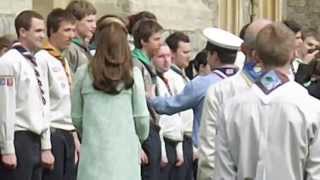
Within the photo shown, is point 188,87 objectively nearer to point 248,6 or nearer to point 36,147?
point 36,147

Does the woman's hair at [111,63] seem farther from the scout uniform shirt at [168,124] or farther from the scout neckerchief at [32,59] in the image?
the scout uniform shirt at [168,124]

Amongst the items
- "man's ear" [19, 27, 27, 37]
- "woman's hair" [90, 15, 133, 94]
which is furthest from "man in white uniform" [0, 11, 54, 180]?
"woman's hair" [90, 15, 133, 94]

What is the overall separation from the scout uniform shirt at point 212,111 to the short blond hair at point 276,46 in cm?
94

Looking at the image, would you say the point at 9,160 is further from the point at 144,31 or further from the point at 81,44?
the point at 144,31

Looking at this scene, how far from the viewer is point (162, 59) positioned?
29.4 ft

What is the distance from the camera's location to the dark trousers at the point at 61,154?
810 cm

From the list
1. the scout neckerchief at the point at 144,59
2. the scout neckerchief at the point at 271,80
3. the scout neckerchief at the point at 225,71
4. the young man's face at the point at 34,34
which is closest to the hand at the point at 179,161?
the scout neckerchief at the point at 144,59

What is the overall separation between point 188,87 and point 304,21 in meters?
10.8

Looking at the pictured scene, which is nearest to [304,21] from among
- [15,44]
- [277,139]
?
[15,44]

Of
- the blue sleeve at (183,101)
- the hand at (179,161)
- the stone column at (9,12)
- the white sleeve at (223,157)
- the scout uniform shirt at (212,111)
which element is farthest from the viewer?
the stone column at (9,12)

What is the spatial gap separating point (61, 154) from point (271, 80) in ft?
10.3

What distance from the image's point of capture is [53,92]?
8109 mm

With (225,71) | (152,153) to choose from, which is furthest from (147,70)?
(225,71)

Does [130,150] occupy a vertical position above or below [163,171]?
above
